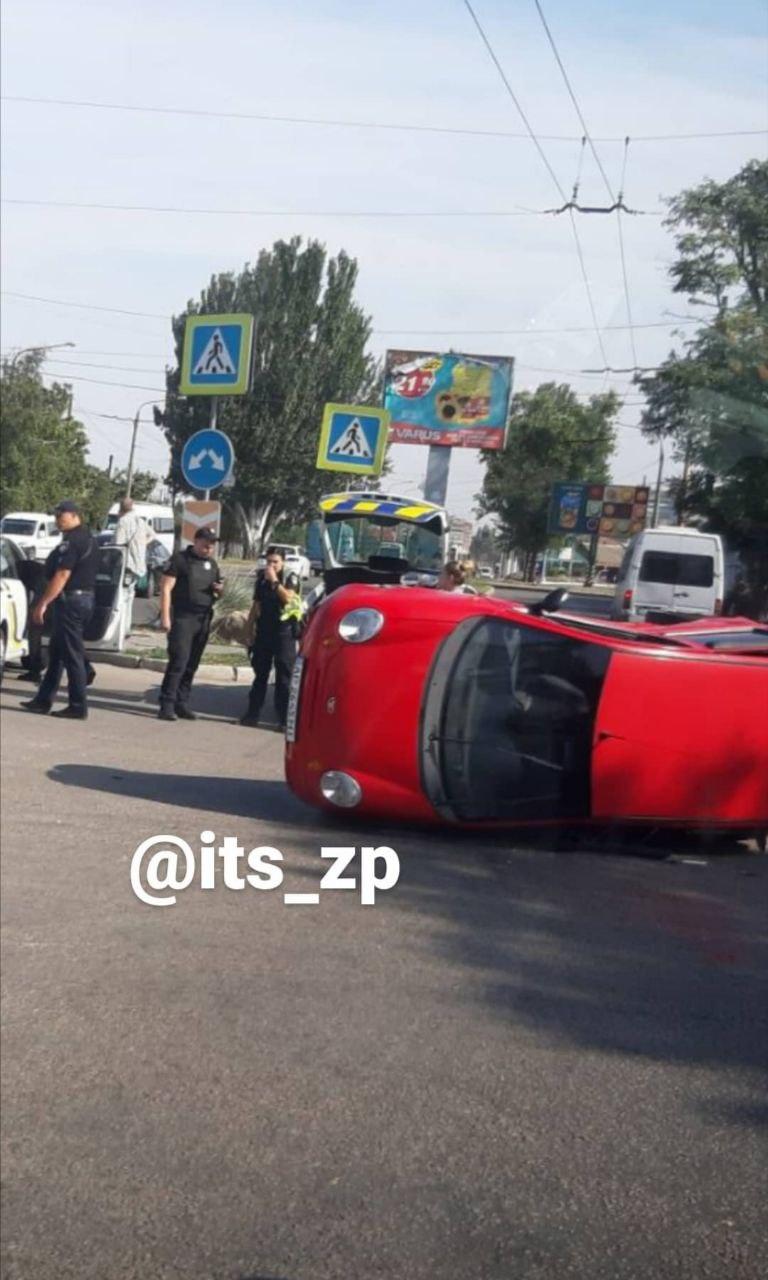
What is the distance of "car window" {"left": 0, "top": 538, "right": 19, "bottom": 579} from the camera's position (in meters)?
14.6

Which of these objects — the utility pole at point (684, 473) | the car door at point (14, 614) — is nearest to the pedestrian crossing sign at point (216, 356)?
the utility pole at point (684, 473)

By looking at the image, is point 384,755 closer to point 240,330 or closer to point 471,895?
point 471,895

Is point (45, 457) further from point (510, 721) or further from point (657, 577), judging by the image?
point (657, 577)

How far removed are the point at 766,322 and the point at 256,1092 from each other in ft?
7.79

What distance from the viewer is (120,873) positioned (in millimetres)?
5168

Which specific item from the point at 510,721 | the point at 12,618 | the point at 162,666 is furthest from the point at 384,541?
the point at 12,618

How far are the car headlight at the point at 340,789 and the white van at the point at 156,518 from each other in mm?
2191

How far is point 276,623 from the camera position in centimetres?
643

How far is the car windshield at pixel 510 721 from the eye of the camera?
4297 millimetres

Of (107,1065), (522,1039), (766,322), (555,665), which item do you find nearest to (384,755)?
(555,665)

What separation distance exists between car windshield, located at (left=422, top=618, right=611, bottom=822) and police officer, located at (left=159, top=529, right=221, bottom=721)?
4.77 ft

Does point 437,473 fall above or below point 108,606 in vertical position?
above

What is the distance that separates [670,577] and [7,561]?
38.0 feet

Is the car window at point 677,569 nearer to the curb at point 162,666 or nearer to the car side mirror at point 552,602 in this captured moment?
the car side mirror at point 552,602
